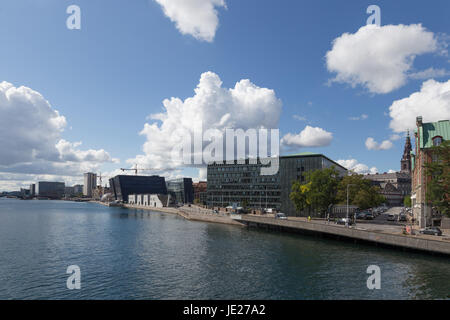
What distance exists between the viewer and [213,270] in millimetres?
39469

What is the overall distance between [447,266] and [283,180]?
72508mm

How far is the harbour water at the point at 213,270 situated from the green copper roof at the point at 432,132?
3444 centimetres

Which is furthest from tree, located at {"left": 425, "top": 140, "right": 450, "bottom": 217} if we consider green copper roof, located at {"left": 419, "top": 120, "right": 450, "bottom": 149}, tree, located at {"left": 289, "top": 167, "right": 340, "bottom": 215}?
tree, located at {"left": 289, "top": 167, "right": 340, "bottom": 215}

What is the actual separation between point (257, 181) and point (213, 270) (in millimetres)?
106176

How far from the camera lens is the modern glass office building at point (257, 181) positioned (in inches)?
4338

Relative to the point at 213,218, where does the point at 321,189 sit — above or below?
above

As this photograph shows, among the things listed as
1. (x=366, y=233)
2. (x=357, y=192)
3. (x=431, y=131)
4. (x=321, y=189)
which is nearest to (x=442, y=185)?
(x=366, y=233)

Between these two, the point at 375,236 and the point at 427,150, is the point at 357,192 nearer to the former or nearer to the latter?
the point at 427,150

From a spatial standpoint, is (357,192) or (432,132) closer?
(432,132)

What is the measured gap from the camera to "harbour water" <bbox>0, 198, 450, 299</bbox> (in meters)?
31.1

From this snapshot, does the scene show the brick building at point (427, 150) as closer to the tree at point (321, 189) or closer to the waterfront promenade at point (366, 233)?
the waterfront promenade at point (366, 233)

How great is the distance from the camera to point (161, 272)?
38.3 meters

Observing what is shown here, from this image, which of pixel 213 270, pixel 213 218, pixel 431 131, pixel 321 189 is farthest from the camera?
pixel 213 218

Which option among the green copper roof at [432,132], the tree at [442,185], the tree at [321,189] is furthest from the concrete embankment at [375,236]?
the green copper roof at [432,132]
